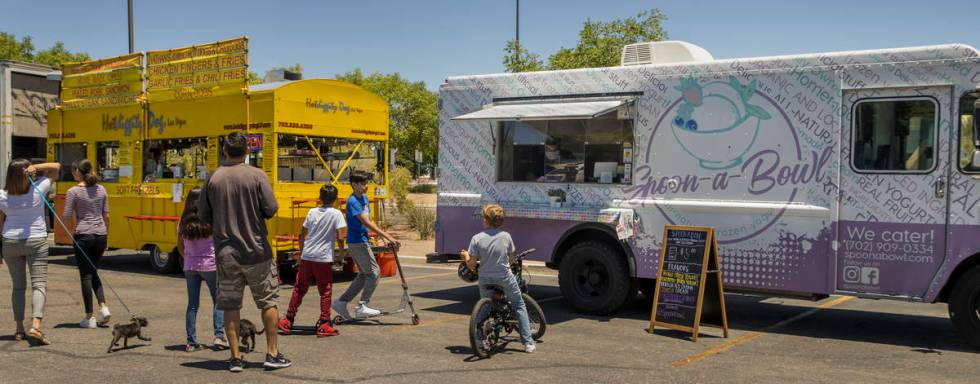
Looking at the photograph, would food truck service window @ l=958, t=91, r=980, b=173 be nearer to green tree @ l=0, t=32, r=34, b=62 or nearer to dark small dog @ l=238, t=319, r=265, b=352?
dark small dog @ l=238, t=319, r=265, b=352

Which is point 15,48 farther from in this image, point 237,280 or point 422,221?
point 237,280

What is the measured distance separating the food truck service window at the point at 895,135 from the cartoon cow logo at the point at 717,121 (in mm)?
943

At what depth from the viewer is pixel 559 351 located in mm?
7785

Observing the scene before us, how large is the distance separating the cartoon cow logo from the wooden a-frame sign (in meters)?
0.91

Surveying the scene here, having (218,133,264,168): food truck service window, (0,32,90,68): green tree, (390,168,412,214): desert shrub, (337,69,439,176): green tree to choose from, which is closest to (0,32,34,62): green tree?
(0,32,90,68): green tree

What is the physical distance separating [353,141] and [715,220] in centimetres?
667

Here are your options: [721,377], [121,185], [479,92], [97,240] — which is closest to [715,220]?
[721,377]

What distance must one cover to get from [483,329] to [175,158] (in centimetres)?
863

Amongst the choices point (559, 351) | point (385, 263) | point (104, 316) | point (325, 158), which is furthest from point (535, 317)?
point (325, 158)

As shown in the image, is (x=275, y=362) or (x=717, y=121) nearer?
(x=275, y=362)

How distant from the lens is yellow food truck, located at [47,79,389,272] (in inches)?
501

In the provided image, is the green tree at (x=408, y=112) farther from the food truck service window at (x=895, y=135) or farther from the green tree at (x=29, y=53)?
the food truck service window at (x=895, y=135)

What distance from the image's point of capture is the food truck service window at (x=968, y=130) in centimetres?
782

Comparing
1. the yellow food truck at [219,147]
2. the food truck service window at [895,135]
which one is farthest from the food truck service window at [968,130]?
the yellow food truck at [219,147]
